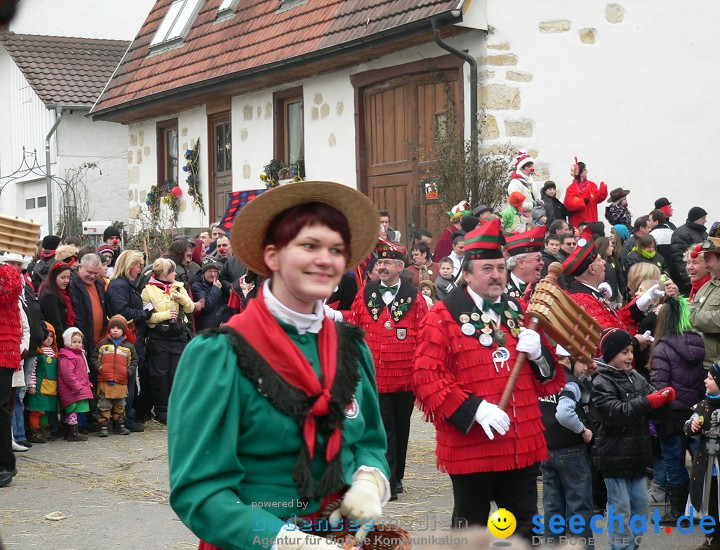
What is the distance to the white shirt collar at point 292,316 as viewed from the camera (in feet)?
10.6

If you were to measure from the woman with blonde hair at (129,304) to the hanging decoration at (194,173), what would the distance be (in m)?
9.69

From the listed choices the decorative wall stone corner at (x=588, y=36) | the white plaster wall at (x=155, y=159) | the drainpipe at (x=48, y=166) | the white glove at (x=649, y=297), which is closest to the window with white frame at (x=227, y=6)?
the white plaster wall at (x=155, y=159)

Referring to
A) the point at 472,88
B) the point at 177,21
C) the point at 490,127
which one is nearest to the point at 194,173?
the point at 177,21

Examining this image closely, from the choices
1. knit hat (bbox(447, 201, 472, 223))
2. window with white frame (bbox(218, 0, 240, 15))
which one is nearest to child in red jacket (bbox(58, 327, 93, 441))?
knit hat (bbox(447, 201, 472, 223))

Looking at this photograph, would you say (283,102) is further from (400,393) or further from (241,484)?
(241,484)

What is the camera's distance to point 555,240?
35.8ft

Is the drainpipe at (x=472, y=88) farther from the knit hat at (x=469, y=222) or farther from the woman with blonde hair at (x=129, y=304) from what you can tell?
the woman with blonde hair at (x=129, y=304)

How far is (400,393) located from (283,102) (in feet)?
38.1

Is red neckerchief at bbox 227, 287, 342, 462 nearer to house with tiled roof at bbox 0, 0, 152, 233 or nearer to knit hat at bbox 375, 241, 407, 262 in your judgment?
knit hat at bbox 375, 241, 407, 262

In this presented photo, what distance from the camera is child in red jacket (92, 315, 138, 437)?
11.6m

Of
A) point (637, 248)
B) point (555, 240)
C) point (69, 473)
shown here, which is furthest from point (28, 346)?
point (637, 248)

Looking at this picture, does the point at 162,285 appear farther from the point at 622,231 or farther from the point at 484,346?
the point at 484,346

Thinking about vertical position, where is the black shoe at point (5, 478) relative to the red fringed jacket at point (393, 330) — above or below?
below

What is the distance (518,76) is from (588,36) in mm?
1349
